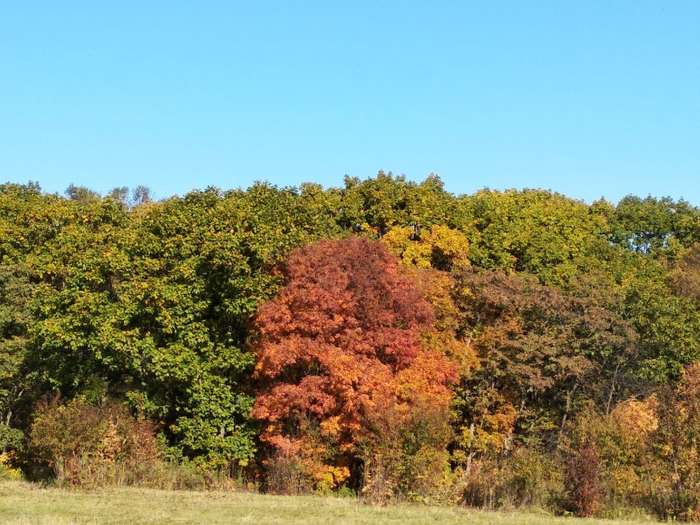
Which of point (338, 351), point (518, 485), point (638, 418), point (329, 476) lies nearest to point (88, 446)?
point (329, 476)

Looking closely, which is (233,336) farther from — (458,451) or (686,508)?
(686,508)

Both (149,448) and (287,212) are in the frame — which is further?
(287,212)

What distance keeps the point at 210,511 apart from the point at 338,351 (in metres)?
9.46

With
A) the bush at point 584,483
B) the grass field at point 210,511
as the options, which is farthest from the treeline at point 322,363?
the grass field at point 210,511

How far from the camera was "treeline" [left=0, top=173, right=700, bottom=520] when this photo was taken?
87.1ft

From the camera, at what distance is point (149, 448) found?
101 ft

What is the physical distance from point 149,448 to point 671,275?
27201mm

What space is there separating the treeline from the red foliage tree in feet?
0.27

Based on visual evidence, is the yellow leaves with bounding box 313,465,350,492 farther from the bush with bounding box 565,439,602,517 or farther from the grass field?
the bush with bounding box 565,439,602,517

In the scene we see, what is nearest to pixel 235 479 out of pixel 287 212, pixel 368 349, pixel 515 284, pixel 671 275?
pixel 368 349

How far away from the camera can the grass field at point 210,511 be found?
19.8m

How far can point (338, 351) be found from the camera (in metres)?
30.0

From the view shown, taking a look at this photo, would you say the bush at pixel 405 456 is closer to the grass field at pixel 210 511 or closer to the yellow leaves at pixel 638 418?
the grass field at pixel 210 511

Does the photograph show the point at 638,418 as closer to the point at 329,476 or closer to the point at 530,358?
the point at 530,358
